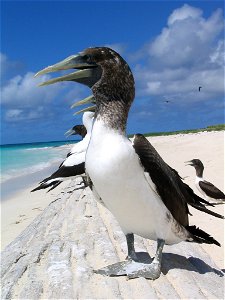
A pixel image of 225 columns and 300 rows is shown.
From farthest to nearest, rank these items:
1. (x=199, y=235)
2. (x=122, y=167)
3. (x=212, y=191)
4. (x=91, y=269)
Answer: (x=212, y=191), (x=199, y=235), (x=91, y=269), (x=122, y=167)

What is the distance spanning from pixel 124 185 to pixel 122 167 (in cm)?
14

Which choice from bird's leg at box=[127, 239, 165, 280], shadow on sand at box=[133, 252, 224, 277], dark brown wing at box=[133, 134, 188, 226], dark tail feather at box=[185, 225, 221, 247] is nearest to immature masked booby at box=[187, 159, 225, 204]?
shadow on sand at box=[133, 252, 224, 277]

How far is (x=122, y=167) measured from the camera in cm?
325

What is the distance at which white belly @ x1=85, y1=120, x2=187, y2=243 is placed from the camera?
3252 mm

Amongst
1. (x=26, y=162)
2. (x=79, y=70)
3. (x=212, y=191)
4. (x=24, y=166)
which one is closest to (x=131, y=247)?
(x=79, y=70)

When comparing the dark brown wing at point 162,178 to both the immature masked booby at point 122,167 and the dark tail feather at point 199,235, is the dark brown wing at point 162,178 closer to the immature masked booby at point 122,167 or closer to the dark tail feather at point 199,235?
the immature masked booby at point 122,167

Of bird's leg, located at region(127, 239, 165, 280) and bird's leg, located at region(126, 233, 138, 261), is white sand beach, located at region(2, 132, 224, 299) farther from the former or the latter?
bird's leg, located at region(126, 233, 138, 261)

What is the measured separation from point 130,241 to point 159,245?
0.31m

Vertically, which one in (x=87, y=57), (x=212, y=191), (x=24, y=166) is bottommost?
(x=24, y=166)

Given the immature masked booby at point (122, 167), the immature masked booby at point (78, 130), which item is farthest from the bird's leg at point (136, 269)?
the immature masked booby at point (78, 130)

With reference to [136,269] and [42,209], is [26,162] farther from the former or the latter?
[136,269]

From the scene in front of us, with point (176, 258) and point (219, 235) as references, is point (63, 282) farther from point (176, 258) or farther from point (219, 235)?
point (219, 235)

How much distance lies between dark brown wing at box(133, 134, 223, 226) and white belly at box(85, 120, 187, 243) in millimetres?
54

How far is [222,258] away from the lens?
5734 millimetres
